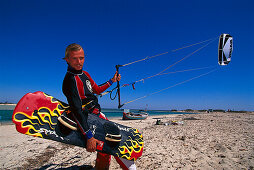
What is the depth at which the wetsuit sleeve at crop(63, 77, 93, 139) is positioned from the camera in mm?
Result: 1969

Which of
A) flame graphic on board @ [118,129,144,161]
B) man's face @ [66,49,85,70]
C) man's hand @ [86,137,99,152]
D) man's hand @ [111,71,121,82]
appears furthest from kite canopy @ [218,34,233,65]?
man's hand @ [86,137,99,152]

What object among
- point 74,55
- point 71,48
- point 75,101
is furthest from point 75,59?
point 75,101

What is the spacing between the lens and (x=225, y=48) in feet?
21.8

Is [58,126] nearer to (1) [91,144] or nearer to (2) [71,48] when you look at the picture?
(1) [91,144]

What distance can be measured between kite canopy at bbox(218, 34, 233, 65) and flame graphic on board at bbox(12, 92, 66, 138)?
24.6ft

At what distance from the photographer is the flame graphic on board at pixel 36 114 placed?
204cm

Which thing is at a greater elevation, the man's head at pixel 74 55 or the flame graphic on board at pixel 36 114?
the man's head at pixel 74 55

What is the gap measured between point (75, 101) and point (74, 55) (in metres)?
0.79

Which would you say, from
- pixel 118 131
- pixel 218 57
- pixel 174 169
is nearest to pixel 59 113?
pixel 118 131

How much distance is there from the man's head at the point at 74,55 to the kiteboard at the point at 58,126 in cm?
79

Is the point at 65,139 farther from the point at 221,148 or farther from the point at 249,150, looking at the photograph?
the point at 249,150

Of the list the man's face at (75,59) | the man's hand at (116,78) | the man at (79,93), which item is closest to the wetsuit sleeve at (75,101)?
the man at (79,93)

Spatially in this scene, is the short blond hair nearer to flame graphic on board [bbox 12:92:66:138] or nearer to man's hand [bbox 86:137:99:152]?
flame graphic on board [bbox 12:92:66:138]

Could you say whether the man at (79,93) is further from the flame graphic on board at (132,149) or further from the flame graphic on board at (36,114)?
the flame graphic on board at (36,114)
